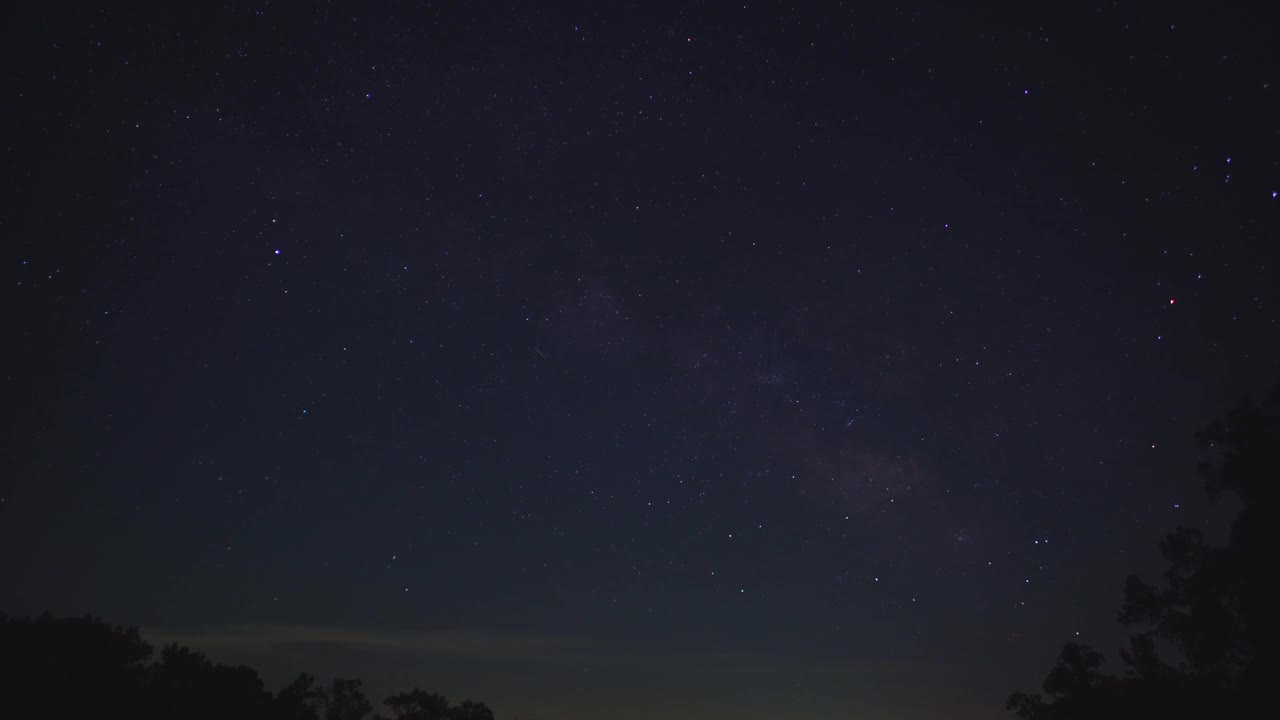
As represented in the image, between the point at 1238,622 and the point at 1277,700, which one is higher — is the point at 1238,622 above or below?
above

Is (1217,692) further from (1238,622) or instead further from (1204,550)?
(1204,550)

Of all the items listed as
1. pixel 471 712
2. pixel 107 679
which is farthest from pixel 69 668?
pixel 471 712

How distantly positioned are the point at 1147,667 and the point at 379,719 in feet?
97.9

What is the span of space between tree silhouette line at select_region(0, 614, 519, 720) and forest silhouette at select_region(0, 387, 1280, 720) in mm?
33

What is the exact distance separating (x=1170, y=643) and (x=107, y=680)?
25.9 metres

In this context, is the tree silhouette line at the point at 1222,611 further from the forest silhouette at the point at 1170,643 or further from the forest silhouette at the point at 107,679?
the forest silhouette at the point at 107,679

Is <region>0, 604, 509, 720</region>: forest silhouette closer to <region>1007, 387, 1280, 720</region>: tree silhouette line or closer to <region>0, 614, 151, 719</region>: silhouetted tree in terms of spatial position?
<region>0, 614, 151, 719</region>: silhouetted tree

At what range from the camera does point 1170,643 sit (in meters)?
19.9

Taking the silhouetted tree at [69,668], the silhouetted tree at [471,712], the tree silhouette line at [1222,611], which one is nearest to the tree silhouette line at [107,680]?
the silhouetted tree at [69,668]

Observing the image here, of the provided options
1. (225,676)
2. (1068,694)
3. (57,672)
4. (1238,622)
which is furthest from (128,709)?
(1238,622)

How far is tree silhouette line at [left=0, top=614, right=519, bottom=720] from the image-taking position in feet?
56.4

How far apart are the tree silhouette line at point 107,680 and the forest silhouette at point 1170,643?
3 cm

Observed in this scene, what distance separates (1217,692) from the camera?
1745cm

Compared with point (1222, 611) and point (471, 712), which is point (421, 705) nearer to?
point (471, 712)
